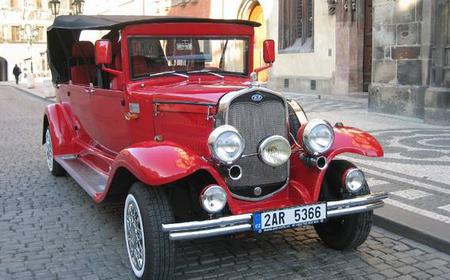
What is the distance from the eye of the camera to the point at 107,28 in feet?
17.9

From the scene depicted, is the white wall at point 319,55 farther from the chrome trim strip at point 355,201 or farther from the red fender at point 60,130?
the chrome trim strip at point 355,201

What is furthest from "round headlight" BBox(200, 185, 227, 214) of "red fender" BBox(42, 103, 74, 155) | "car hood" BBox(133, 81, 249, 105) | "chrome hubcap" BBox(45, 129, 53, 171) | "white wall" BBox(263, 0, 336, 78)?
"white wall" BBox(263, 0, 336, 78)

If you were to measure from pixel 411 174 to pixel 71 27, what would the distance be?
4471 mm

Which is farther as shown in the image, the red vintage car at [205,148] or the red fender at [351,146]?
the red fender at [351,146]

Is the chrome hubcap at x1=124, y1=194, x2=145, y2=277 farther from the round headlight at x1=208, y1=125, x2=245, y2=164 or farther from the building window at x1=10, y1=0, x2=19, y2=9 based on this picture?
the building window at x1=10, y1=0, x2=19, y2=9

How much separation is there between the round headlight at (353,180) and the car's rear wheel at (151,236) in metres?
1.44

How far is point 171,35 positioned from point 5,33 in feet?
221

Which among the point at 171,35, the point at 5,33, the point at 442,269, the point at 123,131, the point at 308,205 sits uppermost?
the point at 5,33

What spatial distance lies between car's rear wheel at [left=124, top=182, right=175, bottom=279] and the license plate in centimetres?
62

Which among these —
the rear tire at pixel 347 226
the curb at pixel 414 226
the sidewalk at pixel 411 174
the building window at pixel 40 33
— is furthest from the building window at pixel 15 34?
the rear tire at pixel 347 226

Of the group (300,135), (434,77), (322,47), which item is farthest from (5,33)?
(300,135)

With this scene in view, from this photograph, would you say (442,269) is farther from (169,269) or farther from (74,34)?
(74,34)

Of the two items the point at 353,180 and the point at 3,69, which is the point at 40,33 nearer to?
the point at 3,69

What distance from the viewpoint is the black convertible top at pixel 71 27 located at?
5.36 meters
